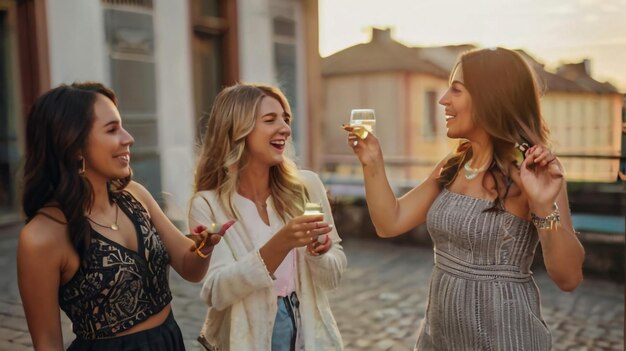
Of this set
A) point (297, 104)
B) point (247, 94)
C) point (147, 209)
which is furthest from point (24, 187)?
point (297, 104)

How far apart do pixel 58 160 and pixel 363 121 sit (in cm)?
112

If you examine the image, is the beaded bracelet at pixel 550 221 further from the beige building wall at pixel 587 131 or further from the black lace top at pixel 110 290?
the beige building wall at pixel 587 131

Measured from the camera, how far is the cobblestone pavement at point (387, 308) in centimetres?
493

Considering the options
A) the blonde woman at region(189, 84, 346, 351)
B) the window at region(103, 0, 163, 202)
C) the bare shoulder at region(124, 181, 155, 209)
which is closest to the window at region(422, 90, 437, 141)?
the window at region(103, 0, 163, 202)

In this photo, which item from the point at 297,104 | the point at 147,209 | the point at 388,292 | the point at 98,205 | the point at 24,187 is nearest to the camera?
the point at 24,187

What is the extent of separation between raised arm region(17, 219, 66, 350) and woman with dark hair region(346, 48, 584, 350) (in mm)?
1329

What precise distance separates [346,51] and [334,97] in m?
1.85

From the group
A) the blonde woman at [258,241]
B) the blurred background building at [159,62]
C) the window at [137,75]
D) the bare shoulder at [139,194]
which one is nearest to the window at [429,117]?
the blurred background building at [159,62]

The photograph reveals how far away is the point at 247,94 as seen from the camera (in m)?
2.30

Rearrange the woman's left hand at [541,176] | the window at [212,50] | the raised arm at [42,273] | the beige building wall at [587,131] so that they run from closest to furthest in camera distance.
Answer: the raised arm at [42,273] < the woman's left hand at [541,176] < the beige building wall at [587,131] < the window at [212,50]

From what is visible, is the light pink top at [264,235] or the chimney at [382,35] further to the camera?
the chimney at [382,35]

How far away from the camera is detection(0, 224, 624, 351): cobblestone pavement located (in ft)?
16.2

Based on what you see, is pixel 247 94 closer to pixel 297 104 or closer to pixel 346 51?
pixel 297 104

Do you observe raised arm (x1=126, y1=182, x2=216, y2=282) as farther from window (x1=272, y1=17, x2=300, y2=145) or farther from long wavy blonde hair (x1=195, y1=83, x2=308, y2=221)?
window (x1=272, y1=17, x2=300, y2=145)
